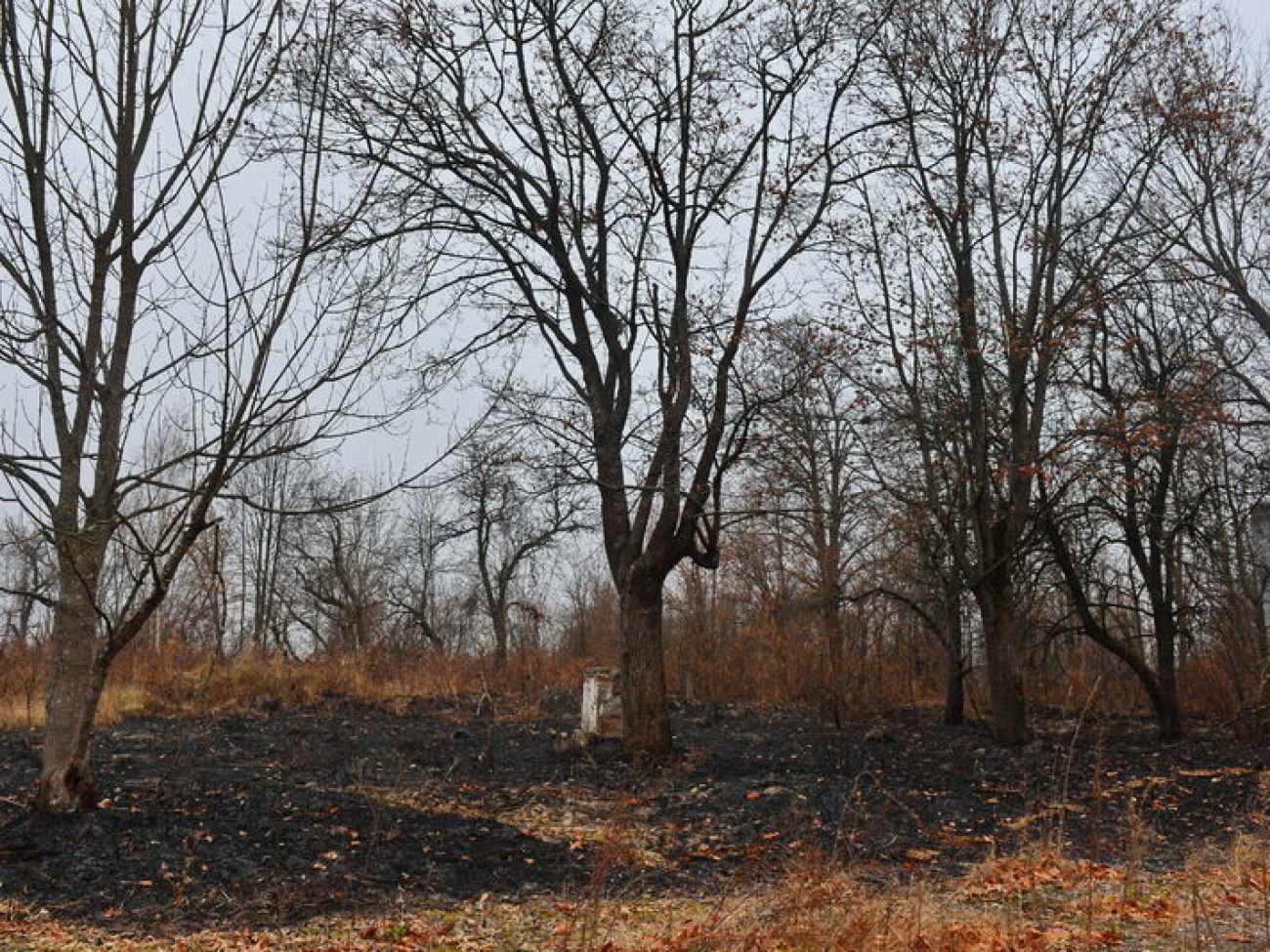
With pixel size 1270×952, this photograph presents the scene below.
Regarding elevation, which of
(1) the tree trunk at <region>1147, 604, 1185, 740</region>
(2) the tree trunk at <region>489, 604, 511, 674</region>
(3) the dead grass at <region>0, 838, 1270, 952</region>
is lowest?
(3) the dead grass at <region>0, 838, 1270, 952</region>

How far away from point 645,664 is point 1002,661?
4.39 m

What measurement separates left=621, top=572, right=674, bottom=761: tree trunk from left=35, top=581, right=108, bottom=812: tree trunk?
16.7 feet

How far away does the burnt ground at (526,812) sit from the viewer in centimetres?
537

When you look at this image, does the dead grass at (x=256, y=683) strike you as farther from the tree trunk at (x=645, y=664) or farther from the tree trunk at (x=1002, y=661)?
the tree trunk at (x=1002, y=661)

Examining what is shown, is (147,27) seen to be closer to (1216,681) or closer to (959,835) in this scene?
(959,835)

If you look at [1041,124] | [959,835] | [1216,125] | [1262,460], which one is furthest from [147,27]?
[1262,460]

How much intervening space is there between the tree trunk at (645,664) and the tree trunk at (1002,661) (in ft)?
13.1

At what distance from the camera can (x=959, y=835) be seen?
7.50 metres

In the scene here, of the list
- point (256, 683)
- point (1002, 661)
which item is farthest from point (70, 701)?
point (256, 683)

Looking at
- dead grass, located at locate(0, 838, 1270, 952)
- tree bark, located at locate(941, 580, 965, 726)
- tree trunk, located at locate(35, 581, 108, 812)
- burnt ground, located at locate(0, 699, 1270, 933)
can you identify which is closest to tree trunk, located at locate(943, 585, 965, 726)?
tree bark, located at locate(941, 580, 965, 726)

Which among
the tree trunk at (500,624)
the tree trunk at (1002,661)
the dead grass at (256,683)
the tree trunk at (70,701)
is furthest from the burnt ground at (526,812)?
the tree trunk at (500,624)

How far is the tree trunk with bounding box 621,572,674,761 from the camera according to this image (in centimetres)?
Answer: 1026

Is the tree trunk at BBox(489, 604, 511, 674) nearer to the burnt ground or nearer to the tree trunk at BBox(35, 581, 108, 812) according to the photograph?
the burnt ground

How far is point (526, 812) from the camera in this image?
322 inches
